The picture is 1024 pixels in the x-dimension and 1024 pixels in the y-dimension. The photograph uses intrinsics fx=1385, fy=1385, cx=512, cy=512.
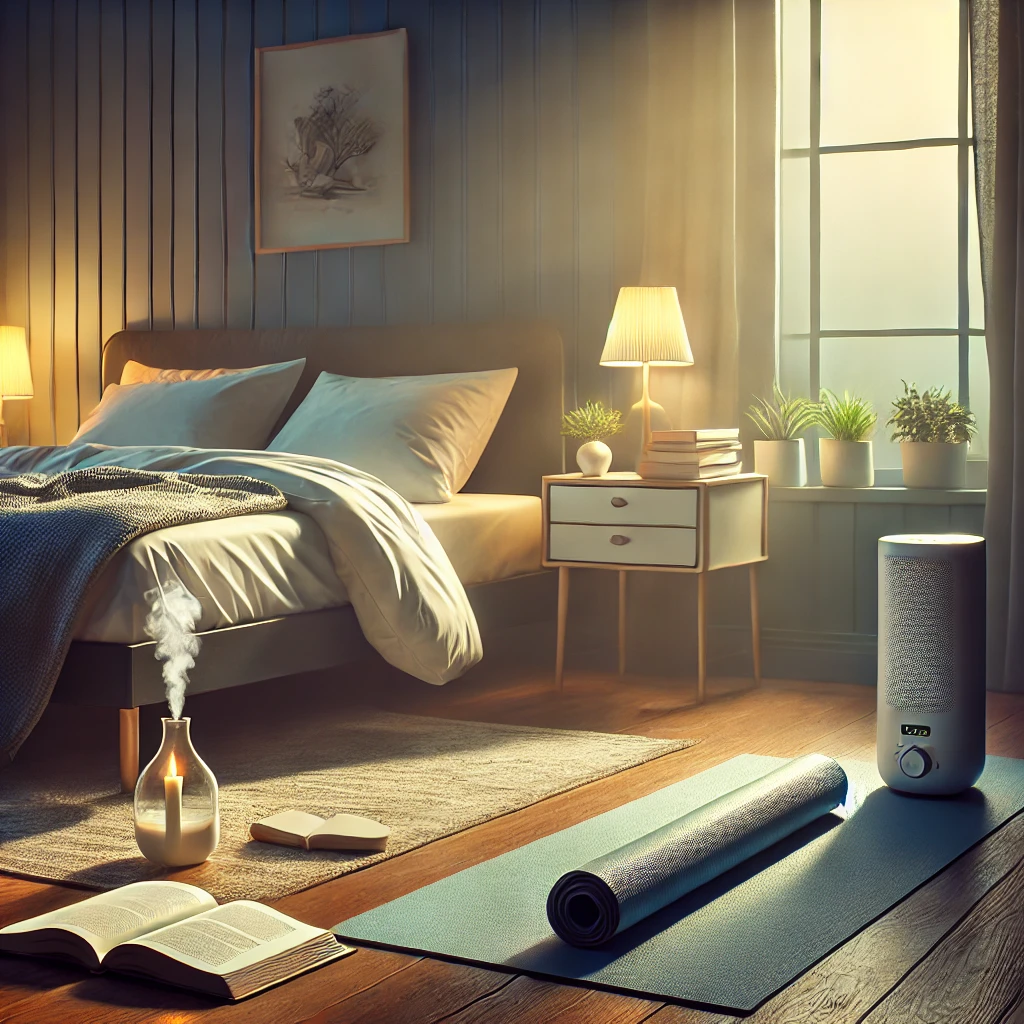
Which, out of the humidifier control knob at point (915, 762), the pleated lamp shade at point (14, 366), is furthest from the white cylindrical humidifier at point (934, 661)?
the pleated lamp shade at point (14, 366)

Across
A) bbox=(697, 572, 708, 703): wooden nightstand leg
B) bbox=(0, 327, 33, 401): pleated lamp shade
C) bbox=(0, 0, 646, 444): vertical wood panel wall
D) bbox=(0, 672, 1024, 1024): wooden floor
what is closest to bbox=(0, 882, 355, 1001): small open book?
bbox=(0, 672, 1024, 1024): wooden floor

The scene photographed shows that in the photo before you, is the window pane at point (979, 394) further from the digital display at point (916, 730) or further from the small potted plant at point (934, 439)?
the digital display at point (916, 730)

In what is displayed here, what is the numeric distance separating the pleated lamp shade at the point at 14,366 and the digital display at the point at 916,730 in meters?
3.90

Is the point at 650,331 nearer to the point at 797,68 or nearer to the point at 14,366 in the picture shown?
the point at 797,68

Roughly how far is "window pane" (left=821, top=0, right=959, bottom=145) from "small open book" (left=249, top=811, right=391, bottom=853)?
9.82 feet

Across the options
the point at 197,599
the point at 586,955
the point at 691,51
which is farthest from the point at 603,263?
the point at 586,955

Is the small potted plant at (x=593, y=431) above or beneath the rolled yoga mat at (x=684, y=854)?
above

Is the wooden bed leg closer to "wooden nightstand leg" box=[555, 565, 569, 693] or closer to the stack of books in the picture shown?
"wooden nightstand leg" box=[555, 565, 569, 693]

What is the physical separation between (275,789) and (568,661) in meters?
1.89

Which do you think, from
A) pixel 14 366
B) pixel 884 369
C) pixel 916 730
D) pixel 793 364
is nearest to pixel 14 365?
pixel 14 366

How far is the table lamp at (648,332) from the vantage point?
4125 mm

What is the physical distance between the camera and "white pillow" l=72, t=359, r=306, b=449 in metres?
4.59

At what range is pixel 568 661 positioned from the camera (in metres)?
4.61

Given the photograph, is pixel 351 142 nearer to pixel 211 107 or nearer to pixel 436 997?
pixel 211 107
